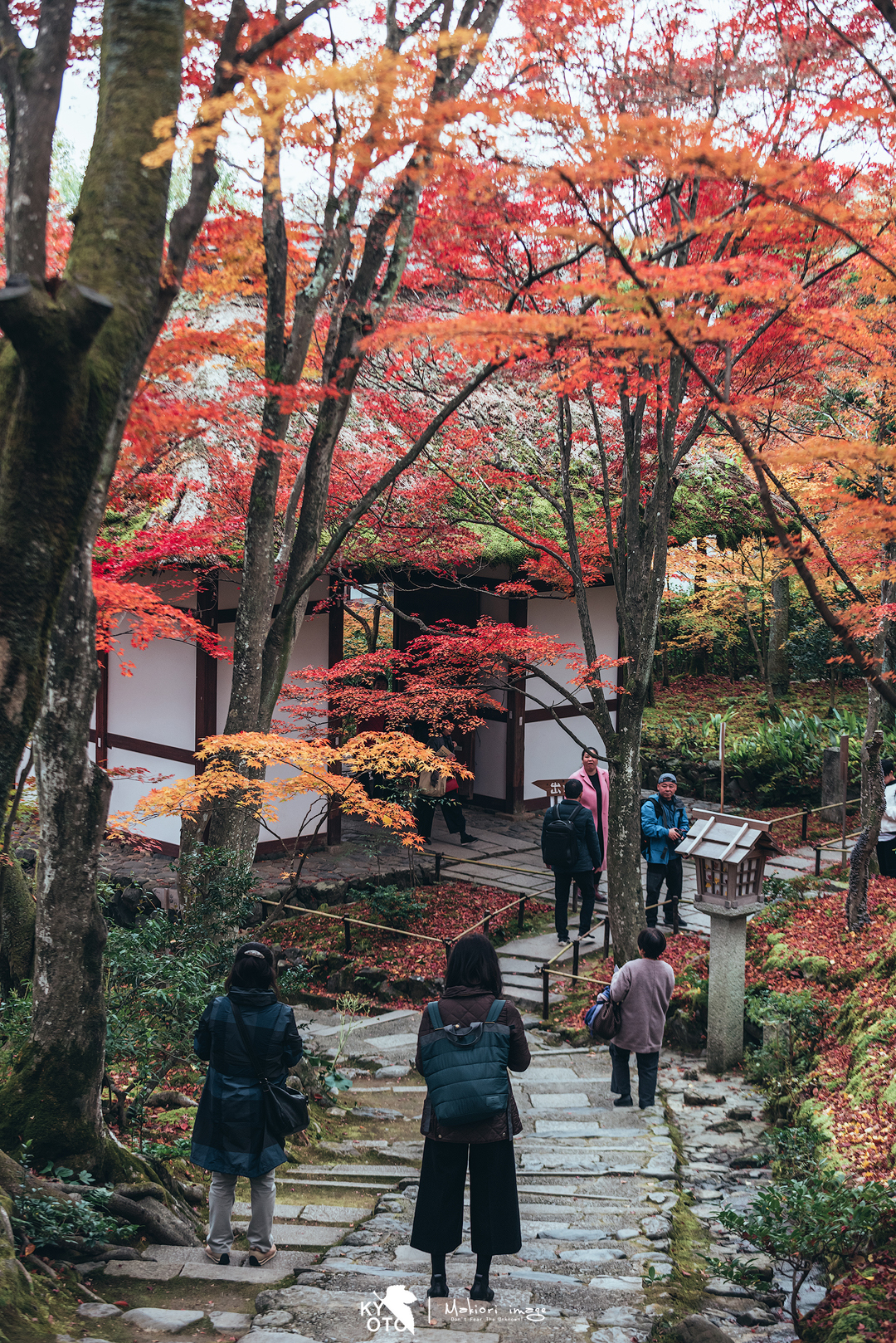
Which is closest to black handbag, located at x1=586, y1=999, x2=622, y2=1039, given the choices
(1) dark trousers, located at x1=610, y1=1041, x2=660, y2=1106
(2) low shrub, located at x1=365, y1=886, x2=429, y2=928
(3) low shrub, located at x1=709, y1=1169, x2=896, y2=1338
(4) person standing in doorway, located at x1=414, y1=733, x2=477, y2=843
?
(1) dark trousers, located at x1=610, y1=1041, x2=660, y2=1106

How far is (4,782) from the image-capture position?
11.2ft

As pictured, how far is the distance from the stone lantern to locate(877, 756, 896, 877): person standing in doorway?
3.07m

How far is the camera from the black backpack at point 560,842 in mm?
9875

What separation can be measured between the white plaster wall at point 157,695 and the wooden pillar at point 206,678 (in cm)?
22

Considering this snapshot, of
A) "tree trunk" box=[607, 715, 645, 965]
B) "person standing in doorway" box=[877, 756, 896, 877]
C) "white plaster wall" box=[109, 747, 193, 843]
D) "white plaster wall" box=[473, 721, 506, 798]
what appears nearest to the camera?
"tree trunk" box=[607, 715, 645, 965]

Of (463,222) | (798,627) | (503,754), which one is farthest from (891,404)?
(798,627)

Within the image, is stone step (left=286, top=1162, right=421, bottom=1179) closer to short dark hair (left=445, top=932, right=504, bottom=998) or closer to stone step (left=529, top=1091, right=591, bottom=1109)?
stone step (left=529, top=1091, right=591, bottom=1109)

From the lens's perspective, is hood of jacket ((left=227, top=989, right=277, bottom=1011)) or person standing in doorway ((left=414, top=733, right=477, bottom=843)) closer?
hood of jacket ((left=227, top=989, right=277, bottom=1011))

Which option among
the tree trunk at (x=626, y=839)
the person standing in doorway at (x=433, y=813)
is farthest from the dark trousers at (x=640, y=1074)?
the person standing in doorway at (x=433, y=813)

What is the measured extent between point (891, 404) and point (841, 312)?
9.82 feet

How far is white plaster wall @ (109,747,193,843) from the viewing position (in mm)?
12602

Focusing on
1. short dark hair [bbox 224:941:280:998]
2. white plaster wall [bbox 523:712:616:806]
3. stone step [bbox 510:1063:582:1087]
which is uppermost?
white plaster wall [bbox 523:712:616:806]

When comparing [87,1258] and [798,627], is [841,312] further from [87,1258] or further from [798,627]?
[798,627]

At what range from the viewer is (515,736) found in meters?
15.0
